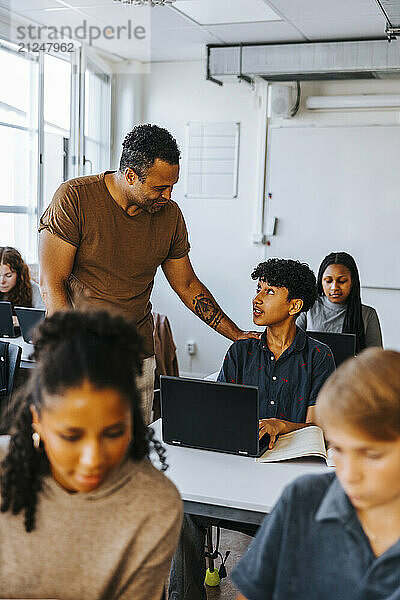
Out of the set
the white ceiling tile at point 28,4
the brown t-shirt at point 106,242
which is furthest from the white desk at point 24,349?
the white ceiling tile at point 28,4

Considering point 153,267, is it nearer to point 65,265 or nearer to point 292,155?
point 65,265

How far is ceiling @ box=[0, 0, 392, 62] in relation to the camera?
15.1 feet

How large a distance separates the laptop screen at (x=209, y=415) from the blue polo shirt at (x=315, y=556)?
2.61 ft

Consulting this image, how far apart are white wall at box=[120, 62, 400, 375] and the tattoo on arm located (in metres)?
3.08

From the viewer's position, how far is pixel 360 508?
1166 millimetres

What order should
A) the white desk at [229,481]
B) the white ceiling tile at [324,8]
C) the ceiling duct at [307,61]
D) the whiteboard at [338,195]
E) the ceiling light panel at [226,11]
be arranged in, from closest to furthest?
the white desk at [229,481] → the white ceiling tile at [324,8] → the ceiling light panel at [226,11] → the ceiling duct at [307,61] → the whiteboard at [338,195]

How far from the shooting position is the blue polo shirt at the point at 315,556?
3.70ft

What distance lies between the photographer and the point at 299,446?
229 cm

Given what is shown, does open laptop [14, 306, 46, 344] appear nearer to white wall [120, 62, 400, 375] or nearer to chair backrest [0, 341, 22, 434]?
chair backrest [0, 341, 22, 434]

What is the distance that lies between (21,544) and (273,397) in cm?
159

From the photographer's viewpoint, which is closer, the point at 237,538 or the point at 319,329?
the point at 237,538

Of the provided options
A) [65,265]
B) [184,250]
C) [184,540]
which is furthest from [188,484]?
[184,250]

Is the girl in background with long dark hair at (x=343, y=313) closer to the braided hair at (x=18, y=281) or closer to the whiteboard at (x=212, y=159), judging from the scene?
the braided hair at (x=18, y=281)

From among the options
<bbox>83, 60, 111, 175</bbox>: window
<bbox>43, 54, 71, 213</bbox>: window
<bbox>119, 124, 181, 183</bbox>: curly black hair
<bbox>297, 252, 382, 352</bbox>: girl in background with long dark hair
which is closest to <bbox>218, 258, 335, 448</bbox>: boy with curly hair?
<bbox>119, 124, 181, 183</bbox>: curly black hair
